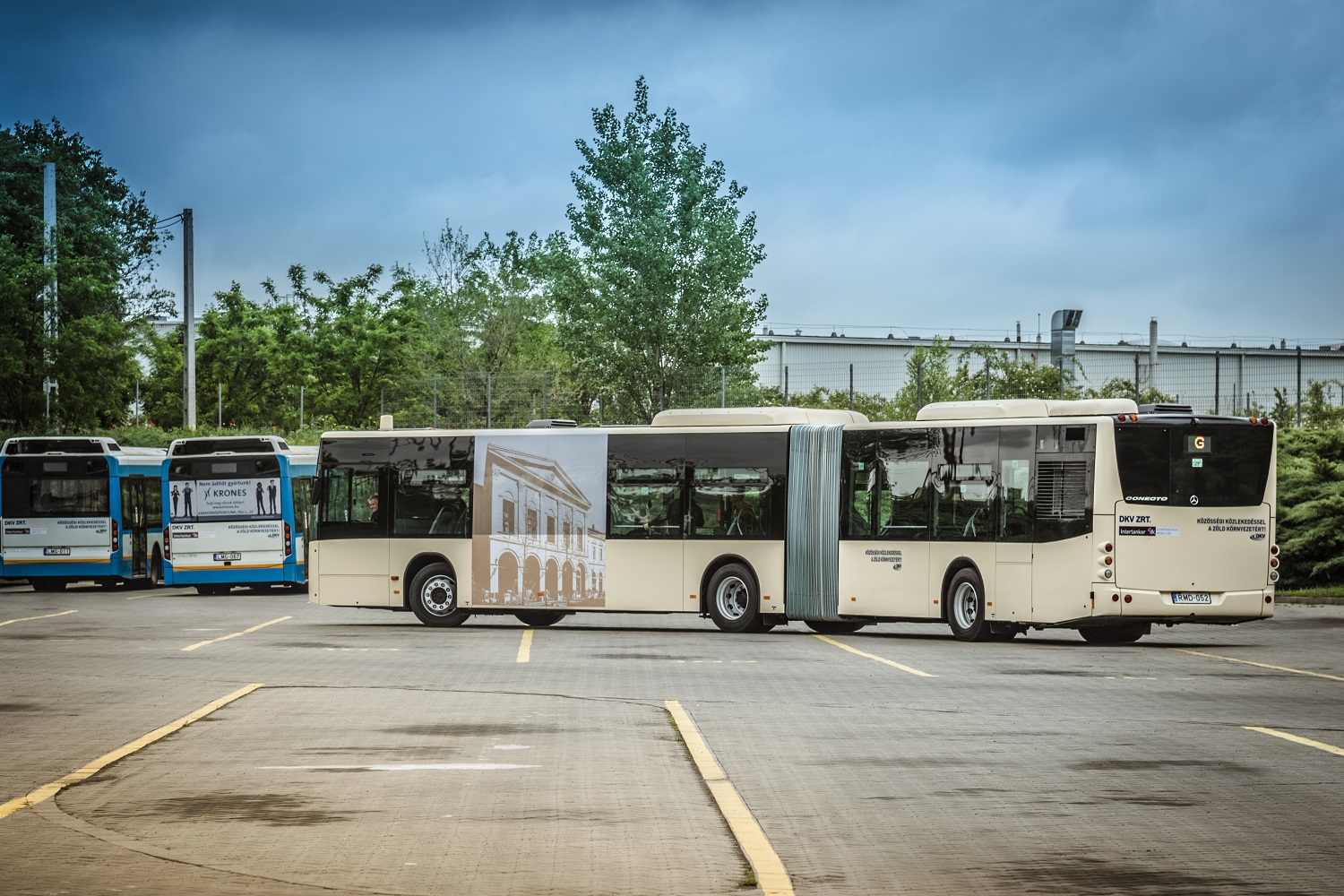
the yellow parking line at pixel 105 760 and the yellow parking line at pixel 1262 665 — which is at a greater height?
the yellow parking line at pixel 105 760

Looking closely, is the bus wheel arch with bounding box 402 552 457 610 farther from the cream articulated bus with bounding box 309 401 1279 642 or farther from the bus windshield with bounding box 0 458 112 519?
the bus windshield with bounding box 0 458 112 519

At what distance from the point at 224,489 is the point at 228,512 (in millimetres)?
482

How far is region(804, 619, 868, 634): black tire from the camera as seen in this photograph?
2641 centimetres

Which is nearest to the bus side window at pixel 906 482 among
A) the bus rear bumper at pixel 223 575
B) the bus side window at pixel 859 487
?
the bus side window at pixel 859 487

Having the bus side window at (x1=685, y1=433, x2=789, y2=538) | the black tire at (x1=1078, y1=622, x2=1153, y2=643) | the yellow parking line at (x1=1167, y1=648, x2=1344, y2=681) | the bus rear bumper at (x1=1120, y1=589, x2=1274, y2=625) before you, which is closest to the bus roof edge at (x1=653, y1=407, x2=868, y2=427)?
the bus side window at (x1=685, y1=433, x2=789, y2=538)

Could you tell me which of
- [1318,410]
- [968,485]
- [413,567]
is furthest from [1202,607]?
[1318,410]

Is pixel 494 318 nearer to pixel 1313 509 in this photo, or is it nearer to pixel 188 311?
pixel 188 311

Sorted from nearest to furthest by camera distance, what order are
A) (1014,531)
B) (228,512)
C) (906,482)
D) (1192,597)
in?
(1192,597) < (1014,531) < (906,482) < (228,512)

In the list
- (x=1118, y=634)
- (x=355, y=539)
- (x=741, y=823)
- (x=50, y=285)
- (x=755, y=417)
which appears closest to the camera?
(x=741, y=823)

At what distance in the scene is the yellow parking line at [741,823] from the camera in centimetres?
715

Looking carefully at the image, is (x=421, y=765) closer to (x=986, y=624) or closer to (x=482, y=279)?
(x=986, y=624)

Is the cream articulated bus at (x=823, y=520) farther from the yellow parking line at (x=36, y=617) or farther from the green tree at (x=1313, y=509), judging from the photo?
the green tree at (x=1313, y=509)

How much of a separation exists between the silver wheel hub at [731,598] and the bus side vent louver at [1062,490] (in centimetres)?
484

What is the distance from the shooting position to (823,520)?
25438mm
